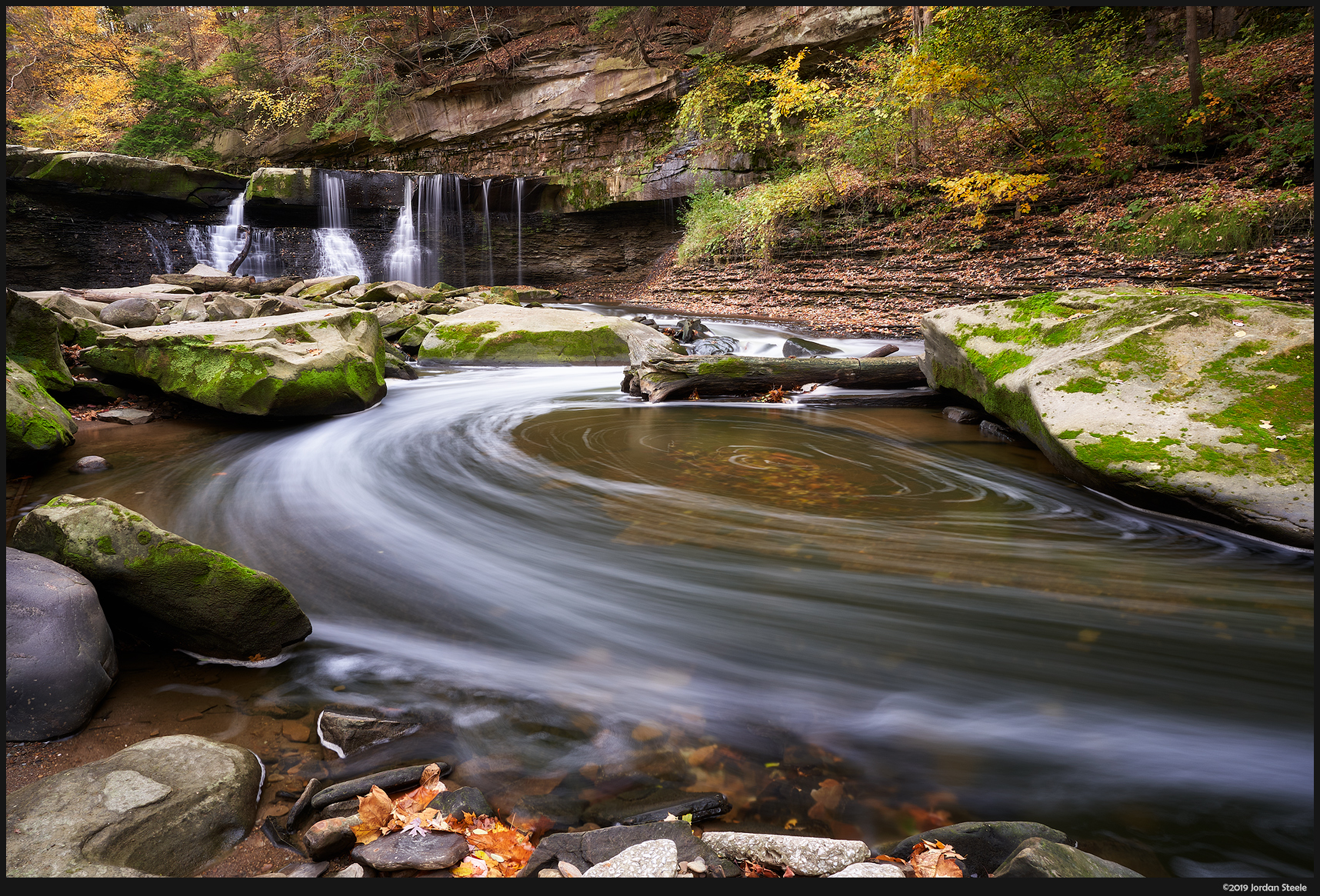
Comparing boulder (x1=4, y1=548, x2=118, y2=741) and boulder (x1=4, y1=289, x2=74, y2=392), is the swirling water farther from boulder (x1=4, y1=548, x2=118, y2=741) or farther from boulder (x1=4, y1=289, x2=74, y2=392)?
boulder (x1=4, y1=289, x2=74, y2=392)

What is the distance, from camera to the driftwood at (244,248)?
17.9 m

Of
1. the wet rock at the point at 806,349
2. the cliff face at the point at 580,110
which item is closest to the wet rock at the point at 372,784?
the wet rock at the point at 806,349

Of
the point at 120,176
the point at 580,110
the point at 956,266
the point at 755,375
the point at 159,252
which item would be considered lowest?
the point at 755,375

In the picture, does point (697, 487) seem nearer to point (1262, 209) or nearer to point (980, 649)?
point (980, 649)

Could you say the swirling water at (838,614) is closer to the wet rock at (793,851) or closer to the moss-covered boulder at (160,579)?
the moss-covered boulder at (160,579)

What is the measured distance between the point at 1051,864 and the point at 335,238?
74.2 ft

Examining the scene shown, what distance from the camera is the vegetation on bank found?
398 inches

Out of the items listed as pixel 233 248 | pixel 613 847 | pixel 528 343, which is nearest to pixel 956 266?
pixel 528 343

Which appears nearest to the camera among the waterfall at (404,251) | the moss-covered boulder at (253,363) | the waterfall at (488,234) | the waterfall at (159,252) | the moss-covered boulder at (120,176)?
the moss-covered boulder at (253,363)

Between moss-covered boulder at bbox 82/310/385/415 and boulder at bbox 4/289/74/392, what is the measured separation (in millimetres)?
474

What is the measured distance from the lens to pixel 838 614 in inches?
112

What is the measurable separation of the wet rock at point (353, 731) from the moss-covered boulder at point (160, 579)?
600mm

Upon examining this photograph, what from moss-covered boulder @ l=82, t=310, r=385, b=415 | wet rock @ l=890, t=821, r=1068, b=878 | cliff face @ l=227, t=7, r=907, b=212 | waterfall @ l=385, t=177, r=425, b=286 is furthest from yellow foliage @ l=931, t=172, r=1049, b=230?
waterfall @ l=385, t=177, r=425, b=286

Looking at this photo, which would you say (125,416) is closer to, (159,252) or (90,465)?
(90,465)
